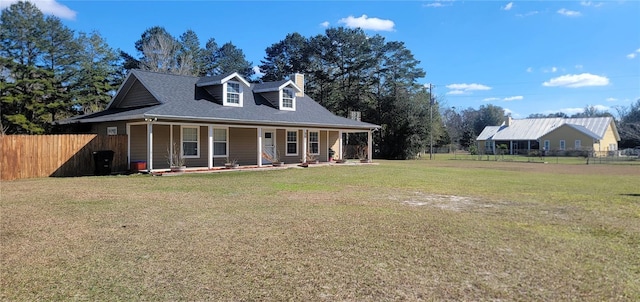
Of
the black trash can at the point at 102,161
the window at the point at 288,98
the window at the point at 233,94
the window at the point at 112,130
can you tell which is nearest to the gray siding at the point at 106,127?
the window at the point at 112,130

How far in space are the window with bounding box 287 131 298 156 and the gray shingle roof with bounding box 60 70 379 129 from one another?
4.25ft

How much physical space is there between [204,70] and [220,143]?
1363 inches

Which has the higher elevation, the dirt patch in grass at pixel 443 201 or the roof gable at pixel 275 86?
the roof gable at pixel 275 86

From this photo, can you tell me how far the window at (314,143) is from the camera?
26906 millimetres

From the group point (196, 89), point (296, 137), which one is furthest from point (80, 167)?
point (296, 137)

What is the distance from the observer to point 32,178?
630 inches

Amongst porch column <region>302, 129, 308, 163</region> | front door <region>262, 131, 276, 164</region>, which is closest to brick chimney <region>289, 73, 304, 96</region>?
porch column <region>302, 129, 308, 163</region>

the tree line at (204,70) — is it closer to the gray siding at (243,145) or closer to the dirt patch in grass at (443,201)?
the gray siding at (243,145)

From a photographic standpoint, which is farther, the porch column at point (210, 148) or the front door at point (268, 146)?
the front door at point (268, 146)

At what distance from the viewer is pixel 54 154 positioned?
55.6 ft

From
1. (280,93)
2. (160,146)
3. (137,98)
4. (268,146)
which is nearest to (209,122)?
(160,146)

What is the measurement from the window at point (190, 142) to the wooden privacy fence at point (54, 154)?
2.63 m

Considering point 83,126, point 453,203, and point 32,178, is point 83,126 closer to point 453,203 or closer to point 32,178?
point 32,178

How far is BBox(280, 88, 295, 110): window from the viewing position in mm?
25525
